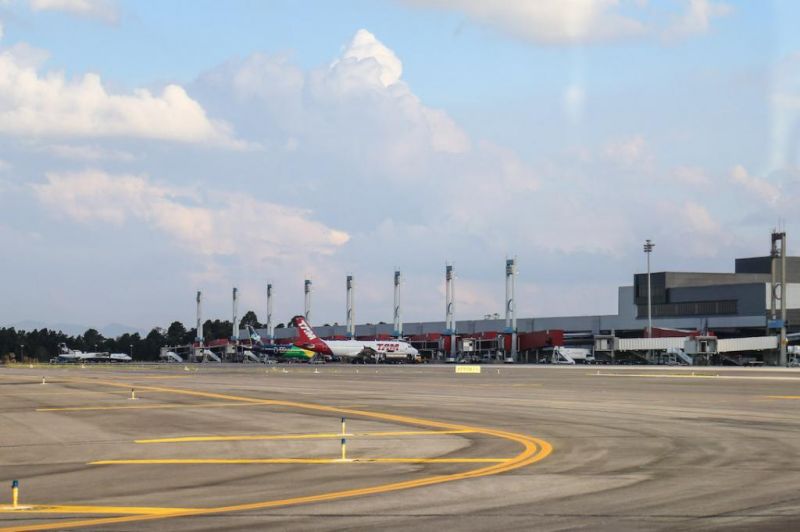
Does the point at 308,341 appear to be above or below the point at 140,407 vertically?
above

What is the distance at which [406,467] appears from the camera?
2120 centimetres

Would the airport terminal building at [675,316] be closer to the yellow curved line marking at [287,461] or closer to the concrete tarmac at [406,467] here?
the concrete tarmac at [406,467]

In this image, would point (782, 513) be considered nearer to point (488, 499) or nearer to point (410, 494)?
point (488, 499)

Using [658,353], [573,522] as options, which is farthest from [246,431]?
[658,353]

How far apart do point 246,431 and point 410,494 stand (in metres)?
13.7

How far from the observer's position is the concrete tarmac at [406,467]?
48.8 ft

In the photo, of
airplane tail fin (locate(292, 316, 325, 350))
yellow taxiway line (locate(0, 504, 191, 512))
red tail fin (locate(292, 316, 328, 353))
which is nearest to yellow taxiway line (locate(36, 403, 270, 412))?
yellow taxiway line (locate(0, 504, 191, 512))

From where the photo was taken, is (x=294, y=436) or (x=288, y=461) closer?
(x=288, y=461)

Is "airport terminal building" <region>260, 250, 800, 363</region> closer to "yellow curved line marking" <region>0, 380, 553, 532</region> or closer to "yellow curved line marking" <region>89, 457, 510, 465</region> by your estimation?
"yellow curved line marking" <region>0, 380, 553, 532</region>

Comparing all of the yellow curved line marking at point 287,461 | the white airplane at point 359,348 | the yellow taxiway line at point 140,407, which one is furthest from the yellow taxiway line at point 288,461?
the white airplane at point 359,348

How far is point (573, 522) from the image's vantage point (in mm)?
14211

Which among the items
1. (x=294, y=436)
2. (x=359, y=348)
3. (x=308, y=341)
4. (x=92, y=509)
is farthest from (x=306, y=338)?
(x=92, y=509)

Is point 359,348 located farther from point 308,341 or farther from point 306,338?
point 306,338

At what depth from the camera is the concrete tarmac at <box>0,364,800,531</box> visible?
14867 mm
